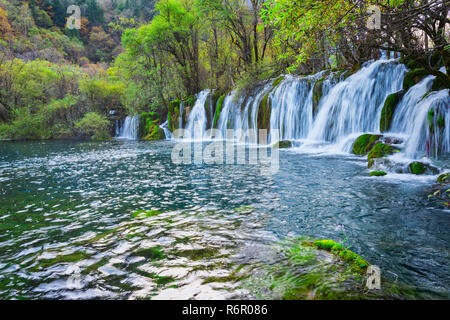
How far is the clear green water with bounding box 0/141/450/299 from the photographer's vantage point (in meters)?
2.71

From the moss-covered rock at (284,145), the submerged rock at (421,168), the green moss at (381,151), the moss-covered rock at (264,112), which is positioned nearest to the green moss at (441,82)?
the green moss at (381,151)

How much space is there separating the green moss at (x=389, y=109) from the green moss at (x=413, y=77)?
436mm

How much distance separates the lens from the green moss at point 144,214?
192 inches

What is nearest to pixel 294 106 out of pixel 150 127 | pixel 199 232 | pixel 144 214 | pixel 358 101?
pixel 358 101

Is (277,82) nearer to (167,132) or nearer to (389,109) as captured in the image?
(389,109)

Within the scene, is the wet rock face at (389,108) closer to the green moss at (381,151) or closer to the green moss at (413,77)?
the green moss at (413,77)

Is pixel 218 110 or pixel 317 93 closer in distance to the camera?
pixel 317 93

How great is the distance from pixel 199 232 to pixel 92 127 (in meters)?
31.8

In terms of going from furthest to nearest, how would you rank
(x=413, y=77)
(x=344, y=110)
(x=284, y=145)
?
(x=284, y=145)
(x=344, y=110)
(x=413, y=77)

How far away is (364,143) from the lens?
447 inches

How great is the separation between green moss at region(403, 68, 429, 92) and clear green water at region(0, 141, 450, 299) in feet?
20.2

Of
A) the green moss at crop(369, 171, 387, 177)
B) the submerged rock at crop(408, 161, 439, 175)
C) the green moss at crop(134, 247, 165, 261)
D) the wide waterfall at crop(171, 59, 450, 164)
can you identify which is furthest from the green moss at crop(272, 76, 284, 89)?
the green moss at crop(134, 247, 165, 261)

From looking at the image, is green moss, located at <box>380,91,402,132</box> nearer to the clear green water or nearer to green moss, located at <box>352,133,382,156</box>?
green moss, located at <box>352,133,382,156</box>

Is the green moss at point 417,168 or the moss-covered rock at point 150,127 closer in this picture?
the green moss at point 417,168
